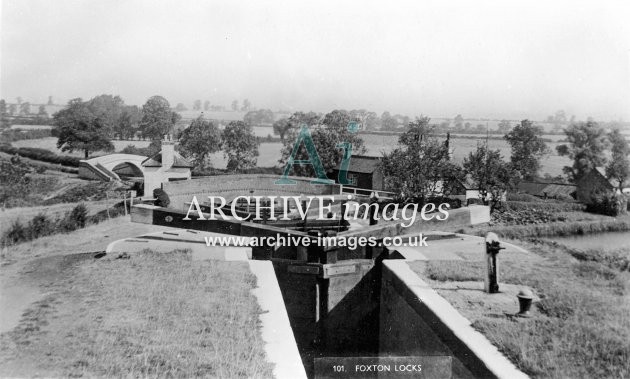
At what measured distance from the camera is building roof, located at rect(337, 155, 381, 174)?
25.1 m

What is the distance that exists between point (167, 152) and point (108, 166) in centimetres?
326

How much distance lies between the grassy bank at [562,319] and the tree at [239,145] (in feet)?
69.6

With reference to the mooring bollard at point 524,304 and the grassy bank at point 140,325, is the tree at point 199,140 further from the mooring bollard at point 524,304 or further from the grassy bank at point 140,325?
the mooring bollard at point 524,304

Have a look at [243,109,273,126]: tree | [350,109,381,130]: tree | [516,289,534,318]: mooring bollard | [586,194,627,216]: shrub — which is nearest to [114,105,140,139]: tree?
[243,109,273,126]: tree

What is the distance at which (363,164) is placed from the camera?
2561 centimetres

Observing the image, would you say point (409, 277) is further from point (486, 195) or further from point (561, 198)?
point (561, 198)

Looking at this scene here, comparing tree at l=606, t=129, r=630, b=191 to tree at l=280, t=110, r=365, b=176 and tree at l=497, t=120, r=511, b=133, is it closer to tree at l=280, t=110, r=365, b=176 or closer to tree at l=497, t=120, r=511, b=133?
tree at l=280, t=110, r=365, b=176

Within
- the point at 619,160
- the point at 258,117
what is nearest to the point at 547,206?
the point at 619,160

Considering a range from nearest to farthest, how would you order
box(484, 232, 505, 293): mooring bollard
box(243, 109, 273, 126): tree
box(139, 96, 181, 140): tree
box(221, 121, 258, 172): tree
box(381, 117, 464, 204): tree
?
box(484, 232, 505, 293): mooring bollard
box(381, 117, 464, 204): tree
box(139, 96, 181, 140): tree
box(221, 121, 258, 172): tree
box(243, 109, 273, 126): tree

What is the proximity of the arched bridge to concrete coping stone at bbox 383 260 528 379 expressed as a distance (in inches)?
574

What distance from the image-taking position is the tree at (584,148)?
21.3 meters

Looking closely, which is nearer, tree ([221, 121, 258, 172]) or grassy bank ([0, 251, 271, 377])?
grassy bank ([0, 251, 271, 377])

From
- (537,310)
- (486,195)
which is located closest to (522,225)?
(486,195)

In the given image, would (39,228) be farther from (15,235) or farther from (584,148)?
(584,148)
